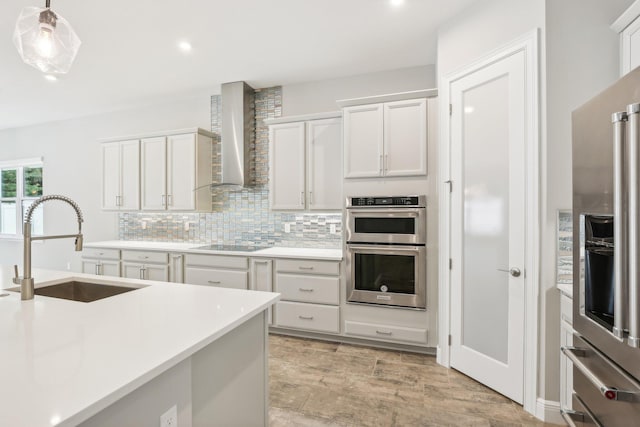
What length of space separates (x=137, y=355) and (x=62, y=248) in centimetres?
586

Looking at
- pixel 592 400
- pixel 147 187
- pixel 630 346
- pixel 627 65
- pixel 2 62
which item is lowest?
pixel 592 400

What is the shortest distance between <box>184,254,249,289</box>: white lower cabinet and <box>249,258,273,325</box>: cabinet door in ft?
0.23

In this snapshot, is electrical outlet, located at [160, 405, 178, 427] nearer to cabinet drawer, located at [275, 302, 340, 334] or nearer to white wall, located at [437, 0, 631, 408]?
white wall, located at [437, 0, 631, 408]

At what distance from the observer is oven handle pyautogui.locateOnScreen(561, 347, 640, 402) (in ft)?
3.38

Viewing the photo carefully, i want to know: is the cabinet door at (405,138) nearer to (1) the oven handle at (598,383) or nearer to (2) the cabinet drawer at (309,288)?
(2) the cabinet drawer at (309,288)

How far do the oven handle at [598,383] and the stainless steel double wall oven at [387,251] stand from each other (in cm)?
149

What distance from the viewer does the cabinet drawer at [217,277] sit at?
344 cm

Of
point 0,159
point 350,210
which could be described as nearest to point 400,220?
point 350,210

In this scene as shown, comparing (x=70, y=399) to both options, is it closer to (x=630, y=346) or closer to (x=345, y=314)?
(x=630, y=346)

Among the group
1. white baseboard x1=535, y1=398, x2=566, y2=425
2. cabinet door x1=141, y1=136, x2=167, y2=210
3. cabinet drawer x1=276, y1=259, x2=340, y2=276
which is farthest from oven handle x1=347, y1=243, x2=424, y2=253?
cabinet door x1=141, y1=136, x2=167, y2=210

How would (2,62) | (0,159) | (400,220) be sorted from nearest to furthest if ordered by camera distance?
(400,220) < (2,62) < (0,159)

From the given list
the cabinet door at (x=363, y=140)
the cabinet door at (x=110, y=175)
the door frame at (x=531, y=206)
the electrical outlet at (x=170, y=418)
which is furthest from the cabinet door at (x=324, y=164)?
the cabinet door at (x=110, y=175)

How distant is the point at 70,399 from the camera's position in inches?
27.8

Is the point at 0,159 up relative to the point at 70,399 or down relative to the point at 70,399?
up
